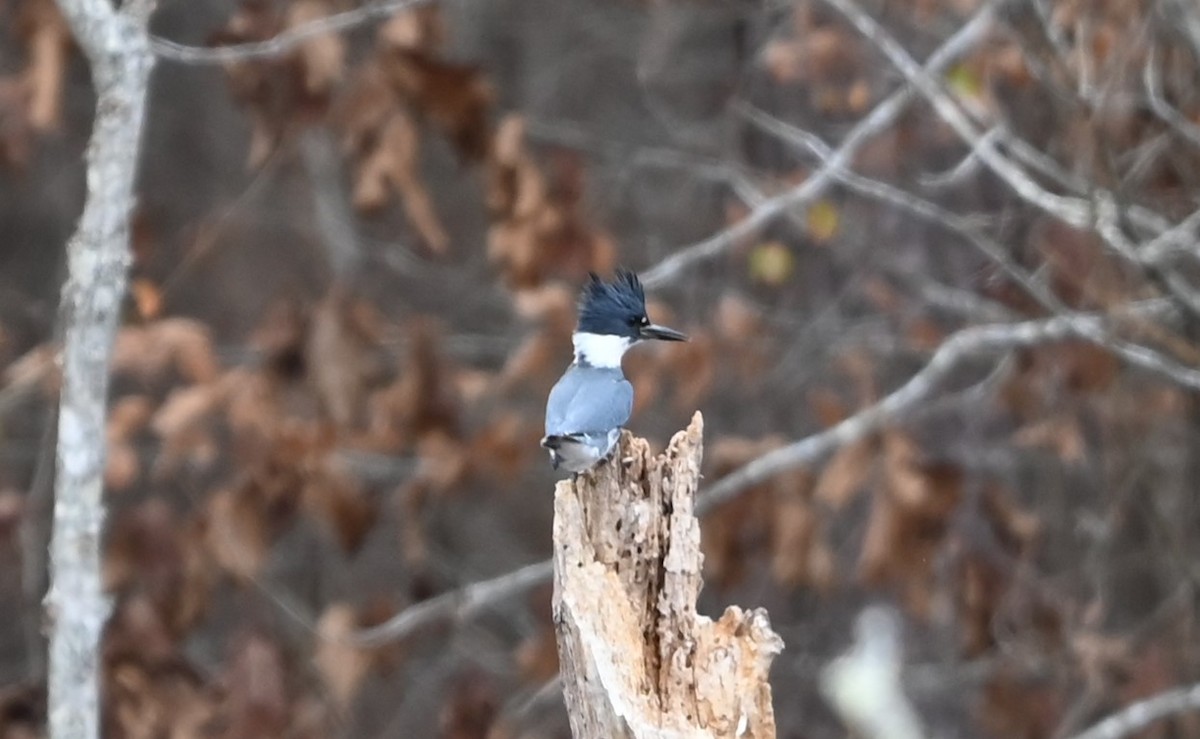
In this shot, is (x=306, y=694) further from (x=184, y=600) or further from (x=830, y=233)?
(x=830, y=233)

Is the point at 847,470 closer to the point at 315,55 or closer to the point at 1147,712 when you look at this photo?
the point at 1147,712

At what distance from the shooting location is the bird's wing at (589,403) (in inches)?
97.1

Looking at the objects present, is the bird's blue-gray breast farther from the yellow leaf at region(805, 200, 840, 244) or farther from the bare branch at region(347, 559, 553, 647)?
the yellow leaf at region(805, 200, 840, 244)

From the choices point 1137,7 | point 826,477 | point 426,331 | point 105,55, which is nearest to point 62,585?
point 105,55

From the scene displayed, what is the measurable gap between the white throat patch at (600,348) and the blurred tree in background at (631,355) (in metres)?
0.81

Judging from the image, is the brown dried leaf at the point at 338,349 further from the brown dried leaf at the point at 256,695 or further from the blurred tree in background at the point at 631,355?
the brown dried leaf at the point at 256,695

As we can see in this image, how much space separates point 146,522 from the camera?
14.4 ft

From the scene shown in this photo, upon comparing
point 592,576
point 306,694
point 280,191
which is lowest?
point 592,576

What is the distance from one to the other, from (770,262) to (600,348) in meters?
2.04

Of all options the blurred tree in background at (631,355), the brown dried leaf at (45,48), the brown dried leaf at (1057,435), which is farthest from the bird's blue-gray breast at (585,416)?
the brown dried leaf at (1057,435)

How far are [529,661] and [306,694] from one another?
0.66 metres

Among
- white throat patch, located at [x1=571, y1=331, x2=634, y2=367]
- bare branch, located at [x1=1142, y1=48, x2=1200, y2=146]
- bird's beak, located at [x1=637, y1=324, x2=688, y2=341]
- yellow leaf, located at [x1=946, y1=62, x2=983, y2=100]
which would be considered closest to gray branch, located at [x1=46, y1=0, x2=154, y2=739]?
white throat patch, located at [x1=571, y1=331, x2=634, y2=367]

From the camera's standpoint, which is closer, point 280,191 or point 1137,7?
point 1137,7

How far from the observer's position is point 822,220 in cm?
466
